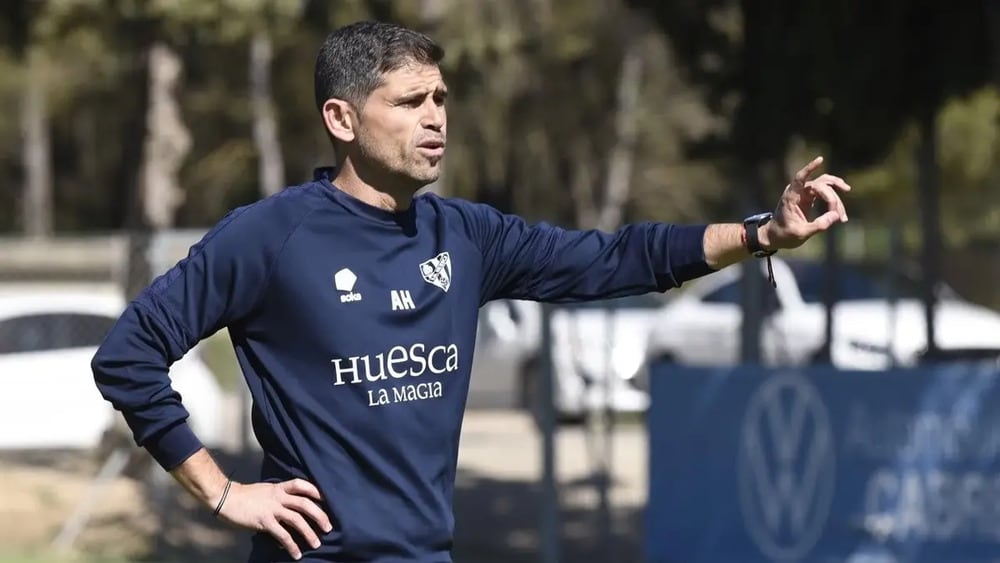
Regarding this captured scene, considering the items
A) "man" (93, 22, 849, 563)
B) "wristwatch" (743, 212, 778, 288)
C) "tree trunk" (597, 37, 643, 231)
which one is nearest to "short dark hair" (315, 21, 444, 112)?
"man" (93, 22, 849, 563)

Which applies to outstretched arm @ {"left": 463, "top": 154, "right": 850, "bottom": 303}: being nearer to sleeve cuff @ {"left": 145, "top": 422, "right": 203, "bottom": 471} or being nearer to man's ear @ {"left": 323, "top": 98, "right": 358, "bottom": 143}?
man's ear @ {"left": 323, "top": 98, "right": 358, "bottom": 143}

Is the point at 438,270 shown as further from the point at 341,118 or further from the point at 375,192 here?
the point at 341,118

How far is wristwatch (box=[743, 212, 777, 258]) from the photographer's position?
445cm

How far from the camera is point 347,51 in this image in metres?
4.32

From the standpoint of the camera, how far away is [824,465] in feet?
36.3

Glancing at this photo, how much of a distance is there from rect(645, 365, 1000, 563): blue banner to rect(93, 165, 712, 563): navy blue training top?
6688mm

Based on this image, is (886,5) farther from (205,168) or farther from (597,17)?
(205,168)

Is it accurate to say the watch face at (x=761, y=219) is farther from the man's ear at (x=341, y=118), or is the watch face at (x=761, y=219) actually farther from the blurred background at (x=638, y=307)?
the blurred background at (x=638, y=307)

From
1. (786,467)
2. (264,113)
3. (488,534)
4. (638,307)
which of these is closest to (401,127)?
(786,467)

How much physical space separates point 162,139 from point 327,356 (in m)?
13.5

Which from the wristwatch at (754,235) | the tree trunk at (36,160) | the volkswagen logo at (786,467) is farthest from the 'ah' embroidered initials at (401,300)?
the tree trunk at (36,160)

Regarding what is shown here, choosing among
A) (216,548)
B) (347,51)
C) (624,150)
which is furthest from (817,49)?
(624,150)

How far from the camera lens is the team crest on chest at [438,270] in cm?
434

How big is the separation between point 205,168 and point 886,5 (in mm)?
29183
